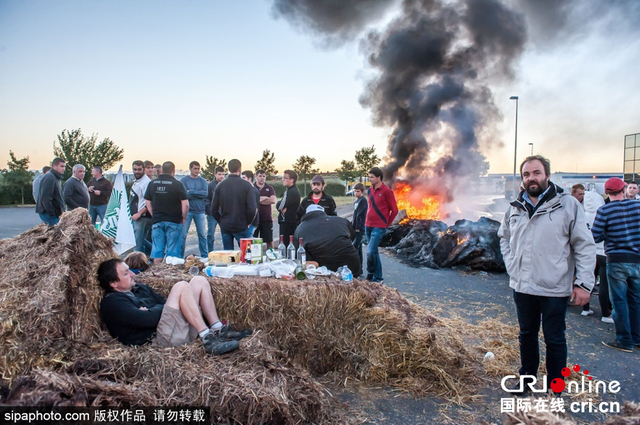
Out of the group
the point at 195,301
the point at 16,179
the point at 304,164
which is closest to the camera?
the point at 195,301

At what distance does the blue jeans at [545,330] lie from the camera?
326cm

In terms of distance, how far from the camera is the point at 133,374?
2701 mm

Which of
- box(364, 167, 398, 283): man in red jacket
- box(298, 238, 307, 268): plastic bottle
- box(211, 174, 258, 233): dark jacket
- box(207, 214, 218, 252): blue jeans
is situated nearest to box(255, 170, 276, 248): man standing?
box(207, 214, 218, 252): blue jeans

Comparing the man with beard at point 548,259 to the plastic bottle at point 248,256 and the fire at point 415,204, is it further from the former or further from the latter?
the fire at point 415,204

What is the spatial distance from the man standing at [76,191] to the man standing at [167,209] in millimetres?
2389

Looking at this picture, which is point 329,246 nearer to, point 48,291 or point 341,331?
point 341,331

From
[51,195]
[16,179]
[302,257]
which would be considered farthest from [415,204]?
[16,179]

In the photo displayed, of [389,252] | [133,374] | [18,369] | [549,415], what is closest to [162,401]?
[133,374]

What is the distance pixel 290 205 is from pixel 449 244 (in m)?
4.43

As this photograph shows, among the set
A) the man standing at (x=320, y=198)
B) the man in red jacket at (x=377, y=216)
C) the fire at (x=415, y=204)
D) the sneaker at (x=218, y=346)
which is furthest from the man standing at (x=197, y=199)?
the fire at (x=415, y=204)

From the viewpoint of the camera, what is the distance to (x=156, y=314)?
3.49 metres

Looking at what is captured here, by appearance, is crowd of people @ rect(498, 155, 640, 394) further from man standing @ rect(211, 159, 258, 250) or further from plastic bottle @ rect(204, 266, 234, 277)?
man standing @ rect(211, 159, 258, 250)

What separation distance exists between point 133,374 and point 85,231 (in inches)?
62.9

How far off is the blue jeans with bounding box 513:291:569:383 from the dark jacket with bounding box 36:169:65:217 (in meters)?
8.73
